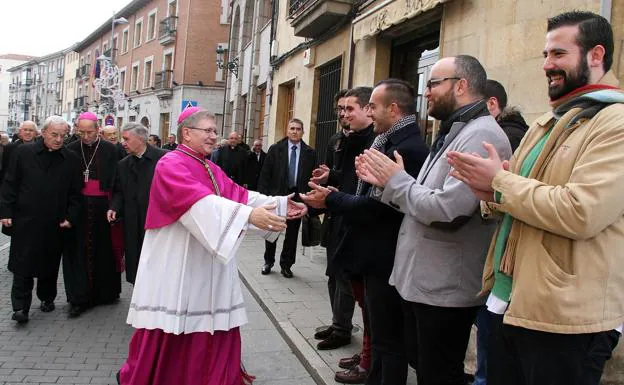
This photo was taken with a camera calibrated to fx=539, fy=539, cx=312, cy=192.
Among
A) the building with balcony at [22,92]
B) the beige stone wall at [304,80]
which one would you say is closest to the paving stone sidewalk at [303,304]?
the beige stone wall at [304,80]

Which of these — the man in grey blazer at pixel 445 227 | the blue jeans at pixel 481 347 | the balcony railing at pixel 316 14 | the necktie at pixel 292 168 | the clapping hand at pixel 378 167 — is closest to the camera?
the man in grey blazer at pixel 445 227

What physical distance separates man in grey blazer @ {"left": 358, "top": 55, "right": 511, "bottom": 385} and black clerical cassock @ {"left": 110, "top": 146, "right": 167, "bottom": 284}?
3.20m

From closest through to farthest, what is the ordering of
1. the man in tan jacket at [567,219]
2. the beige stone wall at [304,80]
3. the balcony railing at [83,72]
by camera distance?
the man in tan jacket at [567,219] → the beige stone wall at [304,80] → the balcony railing at [83,72]

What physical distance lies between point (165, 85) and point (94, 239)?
28.3m

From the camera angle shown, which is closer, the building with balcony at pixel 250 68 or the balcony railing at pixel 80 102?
the building with balcony at pixel 250 68

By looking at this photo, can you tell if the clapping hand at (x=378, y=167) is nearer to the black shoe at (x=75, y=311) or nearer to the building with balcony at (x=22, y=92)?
the black shoe at (x=75, y=311)

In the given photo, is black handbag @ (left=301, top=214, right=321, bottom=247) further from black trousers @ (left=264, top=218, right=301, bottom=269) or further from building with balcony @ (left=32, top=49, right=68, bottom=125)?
building with balcony @ (left=32, top=49, right=68, bottom=125)

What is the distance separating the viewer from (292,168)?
7.68 metres

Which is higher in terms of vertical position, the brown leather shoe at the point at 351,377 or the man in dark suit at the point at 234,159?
the man in dark suit at the point at 234,159

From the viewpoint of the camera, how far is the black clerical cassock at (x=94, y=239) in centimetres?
582

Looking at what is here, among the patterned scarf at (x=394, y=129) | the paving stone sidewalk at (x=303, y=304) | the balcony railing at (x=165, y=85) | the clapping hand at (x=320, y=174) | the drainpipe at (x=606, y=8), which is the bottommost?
the paving stone sidewalk at (x=303, y=304)

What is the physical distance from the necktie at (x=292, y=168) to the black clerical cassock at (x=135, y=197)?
7.92 ft

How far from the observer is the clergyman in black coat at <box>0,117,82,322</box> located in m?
5.36

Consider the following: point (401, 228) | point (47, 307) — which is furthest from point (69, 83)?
point (401, 228)
